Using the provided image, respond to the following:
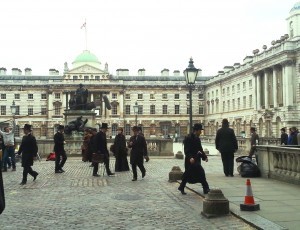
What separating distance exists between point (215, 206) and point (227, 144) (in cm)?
686

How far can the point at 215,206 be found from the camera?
8.50 m

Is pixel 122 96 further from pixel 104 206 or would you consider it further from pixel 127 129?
pixel 104 206

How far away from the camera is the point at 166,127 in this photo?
98.1 metres

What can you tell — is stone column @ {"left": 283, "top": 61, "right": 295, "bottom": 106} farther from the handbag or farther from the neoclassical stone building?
the handbag

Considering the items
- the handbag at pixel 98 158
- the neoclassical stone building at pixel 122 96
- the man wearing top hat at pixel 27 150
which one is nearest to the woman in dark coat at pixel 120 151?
the handbag at pixel 98 158

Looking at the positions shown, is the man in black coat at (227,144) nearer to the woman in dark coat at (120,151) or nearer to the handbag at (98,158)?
the handbag at (98,158)

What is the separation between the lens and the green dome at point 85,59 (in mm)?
101938

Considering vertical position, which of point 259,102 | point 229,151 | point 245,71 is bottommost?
point 229,151

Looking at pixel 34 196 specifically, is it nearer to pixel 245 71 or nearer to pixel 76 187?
pixel 76 187

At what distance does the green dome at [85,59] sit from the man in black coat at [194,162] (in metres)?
91.7

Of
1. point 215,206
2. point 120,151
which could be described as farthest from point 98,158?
point 215,206

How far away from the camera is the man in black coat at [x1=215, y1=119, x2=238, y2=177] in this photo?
15.2 metres

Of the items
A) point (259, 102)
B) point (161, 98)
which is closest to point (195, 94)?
point (161, 98)

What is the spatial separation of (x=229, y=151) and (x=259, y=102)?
184ft
